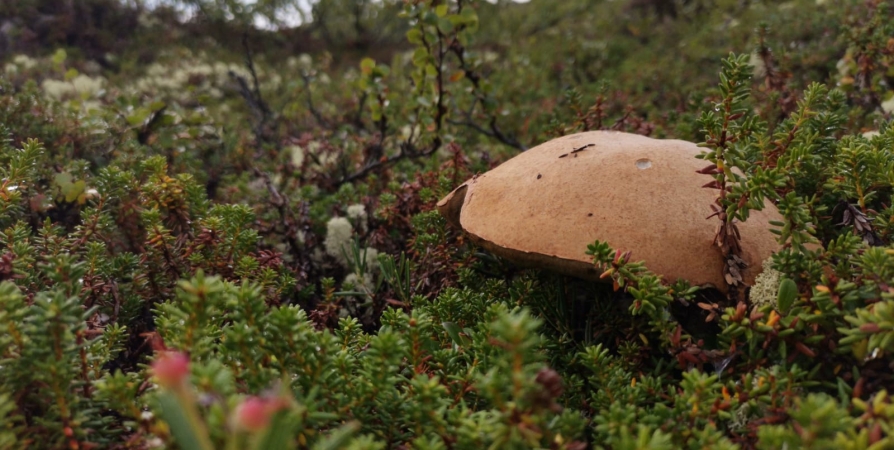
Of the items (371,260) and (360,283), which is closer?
(360,283)

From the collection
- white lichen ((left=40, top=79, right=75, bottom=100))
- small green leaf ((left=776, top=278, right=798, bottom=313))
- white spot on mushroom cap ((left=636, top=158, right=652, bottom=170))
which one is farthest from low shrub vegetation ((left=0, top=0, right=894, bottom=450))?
white lichen ((left=40, top=79, right=75, bottom=100))

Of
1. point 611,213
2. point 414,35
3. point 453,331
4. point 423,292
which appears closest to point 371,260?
point 423,292

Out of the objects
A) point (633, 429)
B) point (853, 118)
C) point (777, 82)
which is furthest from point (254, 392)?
point (777, 82)

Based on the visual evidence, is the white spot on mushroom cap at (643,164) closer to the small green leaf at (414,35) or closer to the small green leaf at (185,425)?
the small green leaf at (185,425)

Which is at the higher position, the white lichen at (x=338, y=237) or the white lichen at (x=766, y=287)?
the white lichen at (x=338, y=237)

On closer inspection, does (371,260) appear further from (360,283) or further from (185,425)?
(185,425)

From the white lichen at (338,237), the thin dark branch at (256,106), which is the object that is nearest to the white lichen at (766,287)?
the white lichen at (338,237)
